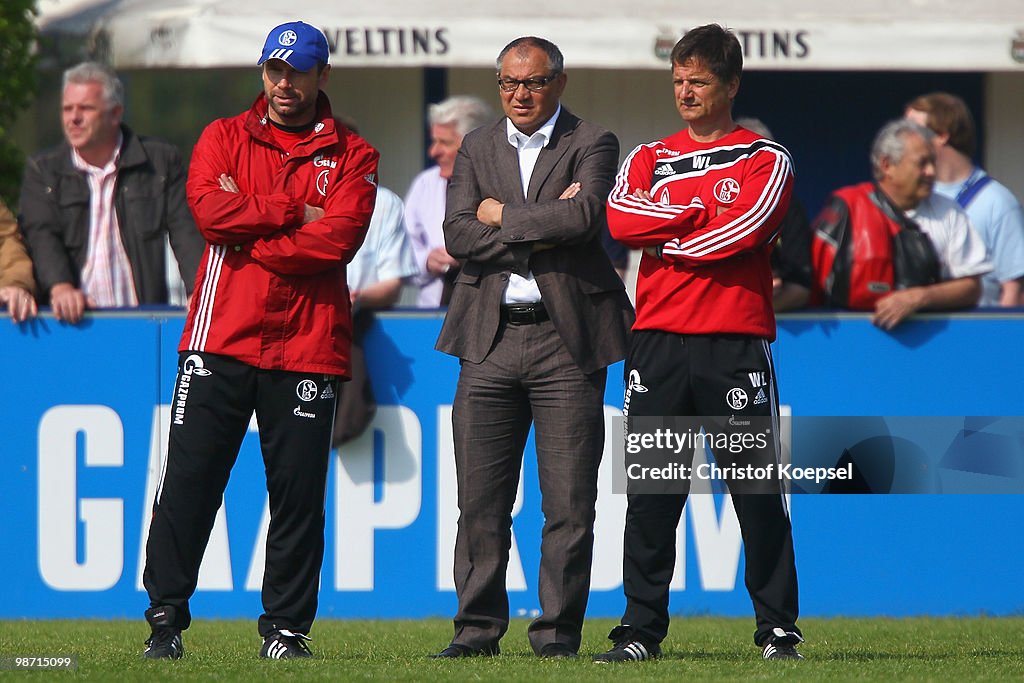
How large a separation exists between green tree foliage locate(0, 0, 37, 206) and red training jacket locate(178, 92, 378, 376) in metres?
4.62

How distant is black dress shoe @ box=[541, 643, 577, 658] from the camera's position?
263 inches

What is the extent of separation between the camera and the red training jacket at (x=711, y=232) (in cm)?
659

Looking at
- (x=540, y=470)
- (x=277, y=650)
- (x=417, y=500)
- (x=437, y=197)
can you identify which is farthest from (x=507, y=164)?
(x=437, y=197)

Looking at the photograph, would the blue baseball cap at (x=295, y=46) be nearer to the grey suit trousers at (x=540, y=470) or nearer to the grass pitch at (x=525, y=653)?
the grey suit trousers at (x=540, y=470)

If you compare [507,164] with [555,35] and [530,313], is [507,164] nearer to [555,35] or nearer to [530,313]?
[530,313]

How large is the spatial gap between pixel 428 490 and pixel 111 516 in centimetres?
155

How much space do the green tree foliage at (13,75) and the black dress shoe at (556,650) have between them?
5.87 meters

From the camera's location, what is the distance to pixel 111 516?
28.9 ft

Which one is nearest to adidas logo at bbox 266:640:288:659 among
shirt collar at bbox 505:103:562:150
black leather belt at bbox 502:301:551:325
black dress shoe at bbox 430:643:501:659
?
black dress shoe at bbox 430:643:501:659

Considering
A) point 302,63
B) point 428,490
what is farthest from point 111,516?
point 302,63

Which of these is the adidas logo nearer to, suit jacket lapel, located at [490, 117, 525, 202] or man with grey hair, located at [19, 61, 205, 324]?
suit jacket lapel, located at [490, 117, 525, 202]

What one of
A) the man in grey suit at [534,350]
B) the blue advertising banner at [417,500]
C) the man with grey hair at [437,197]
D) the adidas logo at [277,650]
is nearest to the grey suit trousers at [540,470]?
the man in grey suit at [534,350]

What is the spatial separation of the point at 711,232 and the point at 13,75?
240 inches

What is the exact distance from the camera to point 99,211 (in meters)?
8.93
